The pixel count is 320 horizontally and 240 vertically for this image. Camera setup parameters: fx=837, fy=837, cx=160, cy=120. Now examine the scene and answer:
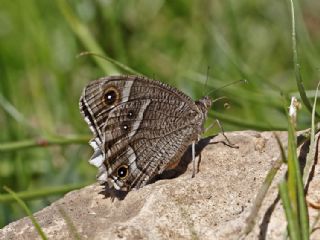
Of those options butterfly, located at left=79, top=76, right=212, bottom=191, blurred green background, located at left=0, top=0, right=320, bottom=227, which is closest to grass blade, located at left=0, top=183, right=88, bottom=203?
blurred green background, located at left=0, top=0, right=320, bottom=227

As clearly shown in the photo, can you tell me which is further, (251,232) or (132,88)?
(132,88)

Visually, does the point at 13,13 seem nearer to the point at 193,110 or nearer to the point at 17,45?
the point at 17,45

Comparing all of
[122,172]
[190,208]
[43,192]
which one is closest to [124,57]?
[43,192]

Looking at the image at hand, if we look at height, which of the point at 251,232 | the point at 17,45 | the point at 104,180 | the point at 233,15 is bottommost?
the point at 17,45

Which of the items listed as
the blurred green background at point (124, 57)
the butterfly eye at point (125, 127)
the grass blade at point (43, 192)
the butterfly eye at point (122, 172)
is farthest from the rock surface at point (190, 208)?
the blurred green background at point (124, 57)

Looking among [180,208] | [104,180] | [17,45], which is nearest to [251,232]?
[180,208]

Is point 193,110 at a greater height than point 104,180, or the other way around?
point 193,110

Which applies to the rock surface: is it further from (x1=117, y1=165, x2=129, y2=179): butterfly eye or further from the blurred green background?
the blurred green background
